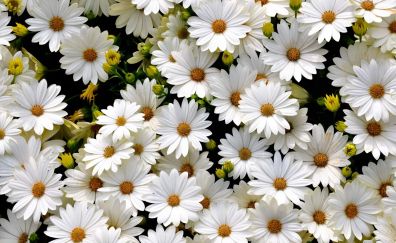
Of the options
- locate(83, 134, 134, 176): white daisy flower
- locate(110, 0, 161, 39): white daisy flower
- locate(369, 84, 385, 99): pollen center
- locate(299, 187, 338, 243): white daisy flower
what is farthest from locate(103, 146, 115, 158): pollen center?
locate(369, 84, 385, 99): pollen center

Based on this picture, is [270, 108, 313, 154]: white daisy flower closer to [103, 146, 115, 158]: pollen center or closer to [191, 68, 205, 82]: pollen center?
[191, 68, 205, 82]: pollen center

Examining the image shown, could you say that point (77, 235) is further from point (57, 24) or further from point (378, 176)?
point (378, 176)

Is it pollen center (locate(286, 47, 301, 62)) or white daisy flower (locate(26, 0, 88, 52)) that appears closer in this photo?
pollen center (locate(286, 47, 301, 62))

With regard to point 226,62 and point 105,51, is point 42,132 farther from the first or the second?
point 226,62

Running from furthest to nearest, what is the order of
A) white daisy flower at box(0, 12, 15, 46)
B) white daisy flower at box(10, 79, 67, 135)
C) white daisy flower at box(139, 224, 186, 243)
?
white daisy flower at box(0, 12, 15, 46) → white daisy flower at box(10, 79, 67, 135) → white daisy flower at box(139, 224, 186, 243)

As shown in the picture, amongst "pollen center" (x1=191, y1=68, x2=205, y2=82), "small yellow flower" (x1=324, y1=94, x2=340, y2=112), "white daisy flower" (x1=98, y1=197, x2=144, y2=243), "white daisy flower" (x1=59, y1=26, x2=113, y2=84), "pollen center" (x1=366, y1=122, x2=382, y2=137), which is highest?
"white daisy flower" (x1=59, y1=26, x2=113, y2=84)

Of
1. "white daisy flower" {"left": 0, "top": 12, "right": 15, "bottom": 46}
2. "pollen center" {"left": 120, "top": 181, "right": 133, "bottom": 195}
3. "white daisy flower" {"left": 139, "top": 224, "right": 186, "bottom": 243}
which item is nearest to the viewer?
"white daisy flower" {"left": 139, "top": 224, "right": 186, "bottom": 243}

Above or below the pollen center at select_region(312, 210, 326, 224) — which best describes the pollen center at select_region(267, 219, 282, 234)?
below

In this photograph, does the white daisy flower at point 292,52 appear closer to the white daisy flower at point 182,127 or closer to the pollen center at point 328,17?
the pollen center at point 328,17
